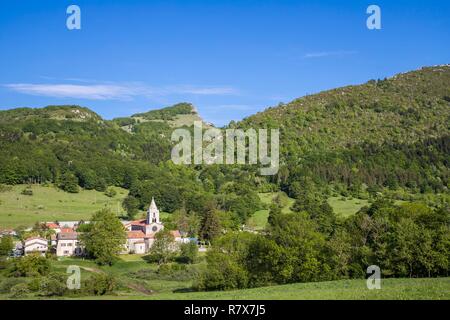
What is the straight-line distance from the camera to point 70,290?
4594 centimetres

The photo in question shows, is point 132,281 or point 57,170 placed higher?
point 57,170

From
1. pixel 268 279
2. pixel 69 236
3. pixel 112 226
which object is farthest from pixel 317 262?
pixel 69 236

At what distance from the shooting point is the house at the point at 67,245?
85750mm

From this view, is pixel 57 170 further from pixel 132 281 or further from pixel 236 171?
pixel 132 281

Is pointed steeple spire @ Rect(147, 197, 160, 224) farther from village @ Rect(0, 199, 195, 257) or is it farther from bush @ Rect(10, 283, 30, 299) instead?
bush @ Rect(10, 283, 30, 299)

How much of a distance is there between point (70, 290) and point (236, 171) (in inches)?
5266

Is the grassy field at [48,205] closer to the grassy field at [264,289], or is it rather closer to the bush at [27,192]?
the bush at [27,192]

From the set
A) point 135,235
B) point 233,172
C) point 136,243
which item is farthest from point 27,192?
point 233,172

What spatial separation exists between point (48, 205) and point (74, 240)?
41.8 metres

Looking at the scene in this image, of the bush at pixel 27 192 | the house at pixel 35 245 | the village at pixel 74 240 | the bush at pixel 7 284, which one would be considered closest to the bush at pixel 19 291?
the bush at pixel 7 284

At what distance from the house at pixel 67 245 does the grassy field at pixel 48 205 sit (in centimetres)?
2088

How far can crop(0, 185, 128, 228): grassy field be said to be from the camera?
11038 centimetres
